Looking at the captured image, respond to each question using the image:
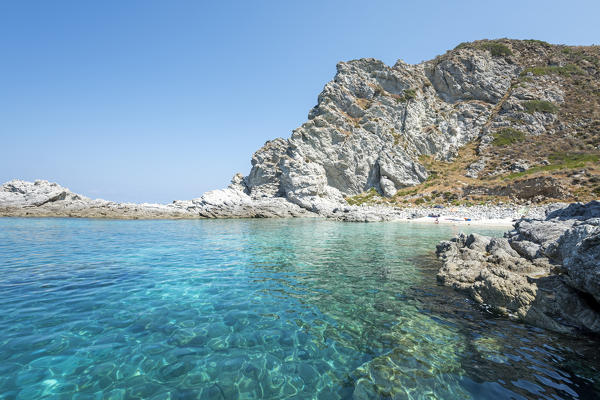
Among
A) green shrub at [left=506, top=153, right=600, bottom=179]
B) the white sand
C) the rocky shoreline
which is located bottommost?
the white sand

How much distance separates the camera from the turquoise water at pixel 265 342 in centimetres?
441

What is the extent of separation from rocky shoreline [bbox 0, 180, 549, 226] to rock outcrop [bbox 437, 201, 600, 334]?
112ft

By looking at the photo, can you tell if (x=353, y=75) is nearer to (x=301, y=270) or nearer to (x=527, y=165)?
(x=527, y=165)

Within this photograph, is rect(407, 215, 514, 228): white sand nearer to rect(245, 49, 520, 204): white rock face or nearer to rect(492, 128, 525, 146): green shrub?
Answer: rect(245, 49, 520, 204): white rock face

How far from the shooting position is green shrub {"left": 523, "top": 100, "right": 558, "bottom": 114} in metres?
83.2

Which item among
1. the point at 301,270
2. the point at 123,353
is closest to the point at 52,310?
the point at 123,353

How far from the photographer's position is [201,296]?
870cm

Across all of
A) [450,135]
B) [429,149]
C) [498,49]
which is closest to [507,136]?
[450,135]

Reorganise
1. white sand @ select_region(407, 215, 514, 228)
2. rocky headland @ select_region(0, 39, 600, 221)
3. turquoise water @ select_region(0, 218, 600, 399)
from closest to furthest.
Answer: turquoise water @ select_region(0, 218, 600, 399) → white sand @ select_region(407, 215, 514, 228) → rocky headland @ select_region(0, 39, 600, 221)

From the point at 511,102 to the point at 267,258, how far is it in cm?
10612

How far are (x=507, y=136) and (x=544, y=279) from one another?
92.5 metres

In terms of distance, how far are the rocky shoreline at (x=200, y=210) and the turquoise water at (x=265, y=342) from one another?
38.4 meters

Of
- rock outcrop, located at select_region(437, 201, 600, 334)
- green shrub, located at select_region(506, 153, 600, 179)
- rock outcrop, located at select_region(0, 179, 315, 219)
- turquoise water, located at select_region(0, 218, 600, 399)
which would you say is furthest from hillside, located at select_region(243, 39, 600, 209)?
turquoise water, located at select_region(0, 218, 600, 399)

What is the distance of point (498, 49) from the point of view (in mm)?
102938
